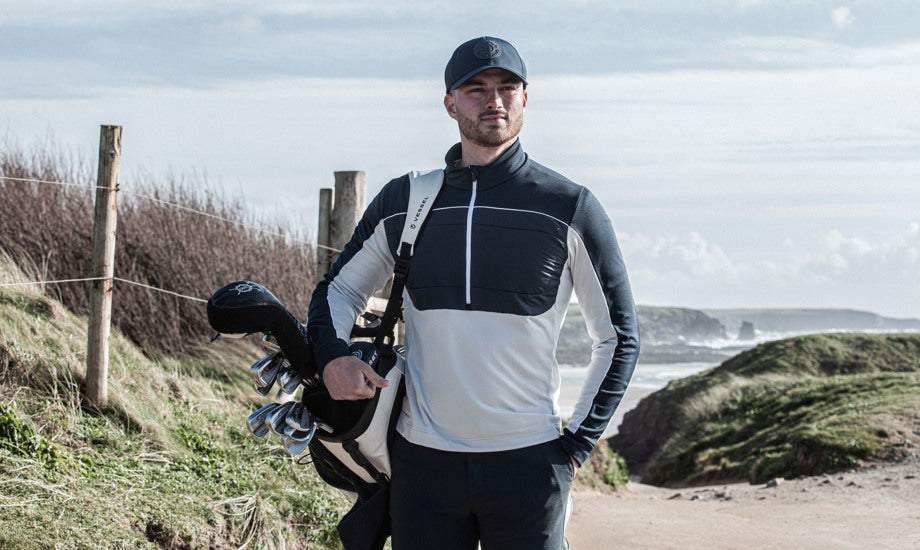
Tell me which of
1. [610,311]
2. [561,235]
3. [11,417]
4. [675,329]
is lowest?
[675,329]

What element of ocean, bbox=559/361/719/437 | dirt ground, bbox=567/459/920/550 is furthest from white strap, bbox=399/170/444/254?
ocean, bbox=559/361/719/437

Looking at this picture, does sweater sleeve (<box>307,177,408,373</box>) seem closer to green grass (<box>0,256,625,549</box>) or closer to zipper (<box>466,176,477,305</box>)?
zipper (<box>466,176,477,305</box>)

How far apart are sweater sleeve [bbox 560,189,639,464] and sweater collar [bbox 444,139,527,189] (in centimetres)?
22

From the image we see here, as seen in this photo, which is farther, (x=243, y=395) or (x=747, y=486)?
(x=747, y=486)

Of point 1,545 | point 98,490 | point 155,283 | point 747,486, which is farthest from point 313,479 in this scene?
point 747,486

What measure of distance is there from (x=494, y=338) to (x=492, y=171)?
0.50 m

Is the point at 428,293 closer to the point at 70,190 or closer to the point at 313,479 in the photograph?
the point at 313,479

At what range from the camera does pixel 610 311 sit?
10.2 ft

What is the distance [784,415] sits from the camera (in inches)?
669

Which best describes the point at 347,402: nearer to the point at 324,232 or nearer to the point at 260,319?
the point at 260,319

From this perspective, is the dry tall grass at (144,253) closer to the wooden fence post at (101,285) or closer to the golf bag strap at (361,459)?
the wooden fence post at (101,285)

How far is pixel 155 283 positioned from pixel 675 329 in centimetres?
12383

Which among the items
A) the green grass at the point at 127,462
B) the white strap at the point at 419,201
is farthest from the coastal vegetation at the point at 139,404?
the white strap at the point at 419,201

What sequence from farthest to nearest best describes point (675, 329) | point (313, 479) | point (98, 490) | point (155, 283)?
1. point (675, 329)
2. point (155, 283)
3. point (313, 479)
4. point (98, 490)
